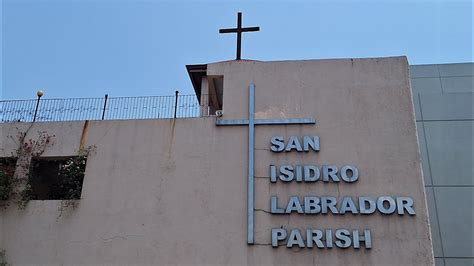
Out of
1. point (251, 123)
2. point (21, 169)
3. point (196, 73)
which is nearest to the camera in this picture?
point (251, 123)

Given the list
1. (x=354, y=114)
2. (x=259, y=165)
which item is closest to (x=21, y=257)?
(x=259, y=165)

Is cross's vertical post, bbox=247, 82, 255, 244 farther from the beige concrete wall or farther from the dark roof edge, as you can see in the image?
the dark roof edge

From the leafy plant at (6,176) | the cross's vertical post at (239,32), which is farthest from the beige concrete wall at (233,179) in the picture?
the cross's vertical post at (239,32)

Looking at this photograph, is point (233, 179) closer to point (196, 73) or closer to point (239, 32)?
point (196, 73)

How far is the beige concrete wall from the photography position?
10328 millimetres

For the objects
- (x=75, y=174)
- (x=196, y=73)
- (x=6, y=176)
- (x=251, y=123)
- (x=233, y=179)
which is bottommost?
(x=233, y=179)

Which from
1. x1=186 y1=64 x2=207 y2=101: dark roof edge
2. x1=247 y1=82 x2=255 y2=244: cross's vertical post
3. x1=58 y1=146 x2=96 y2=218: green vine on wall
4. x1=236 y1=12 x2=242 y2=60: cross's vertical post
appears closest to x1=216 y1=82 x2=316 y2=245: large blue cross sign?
x1=247 y1=82 x2=255 y2=244: cross's vertical post

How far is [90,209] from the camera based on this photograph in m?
11.2

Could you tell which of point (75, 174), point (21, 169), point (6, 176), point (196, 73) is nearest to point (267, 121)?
point (196, 73)

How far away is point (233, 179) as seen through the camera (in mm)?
11047

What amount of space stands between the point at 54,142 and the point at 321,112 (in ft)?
24.2

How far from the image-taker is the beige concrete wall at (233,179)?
407 inches

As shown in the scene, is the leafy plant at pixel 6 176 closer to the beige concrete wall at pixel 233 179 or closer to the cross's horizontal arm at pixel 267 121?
the beige concrete wall at pixel 233 179

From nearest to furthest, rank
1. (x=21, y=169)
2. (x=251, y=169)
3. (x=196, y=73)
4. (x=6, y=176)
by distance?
(x=251, y=169)
(x=6, y=176)
(x=21, y=169)
(x=196, y=73)
